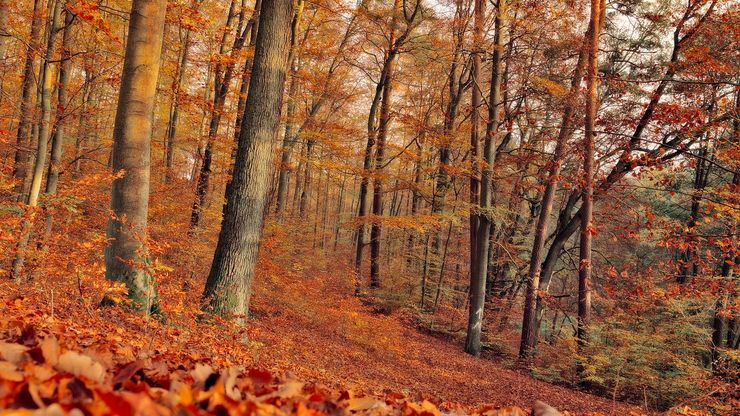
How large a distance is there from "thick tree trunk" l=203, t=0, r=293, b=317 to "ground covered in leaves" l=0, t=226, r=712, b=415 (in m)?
0.68

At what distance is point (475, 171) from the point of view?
528 inches

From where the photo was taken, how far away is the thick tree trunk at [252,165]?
260 inches

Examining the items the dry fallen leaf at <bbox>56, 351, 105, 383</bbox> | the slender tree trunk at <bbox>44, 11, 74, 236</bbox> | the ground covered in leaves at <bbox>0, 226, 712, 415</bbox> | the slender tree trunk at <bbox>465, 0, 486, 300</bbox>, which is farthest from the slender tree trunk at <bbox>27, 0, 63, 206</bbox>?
the slender tree trunk at <bbox>465, 0, 486, 300</bbox>

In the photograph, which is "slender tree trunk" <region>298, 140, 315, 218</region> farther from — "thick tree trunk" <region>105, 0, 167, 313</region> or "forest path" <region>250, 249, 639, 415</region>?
"thick tree trunk" <region>105, 0, 167, 313</region>

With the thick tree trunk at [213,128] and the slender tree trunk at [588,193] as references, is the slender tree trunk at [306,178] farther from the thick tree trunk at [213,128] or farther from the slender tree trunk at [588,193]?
the slender tree trunk at [588,193]

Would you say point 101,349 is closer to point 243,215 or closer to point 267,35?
point 243,215

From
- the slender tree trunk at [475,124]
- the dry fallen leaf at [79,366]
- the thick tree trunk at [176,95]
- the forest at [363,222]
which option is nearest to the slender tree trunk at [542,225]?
the forest at [363,222]

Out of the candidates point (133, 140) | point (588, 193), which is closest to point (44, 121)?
point (133, 140)

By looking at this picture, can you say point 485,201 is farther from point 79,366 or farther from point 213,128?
point 79,366

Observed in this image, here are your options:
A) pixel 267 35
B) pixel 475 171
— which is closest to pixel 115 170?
pixel 267 35

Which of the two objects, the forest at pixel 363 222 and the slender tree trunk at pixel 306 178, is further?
the slender tree trunk at pixel 306 178

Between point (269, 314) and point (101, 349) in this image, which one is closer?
point (101, 349)

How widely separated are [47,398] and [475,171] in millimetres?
12850

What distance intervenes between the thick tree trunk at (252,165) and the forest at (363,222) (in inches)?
1.2
